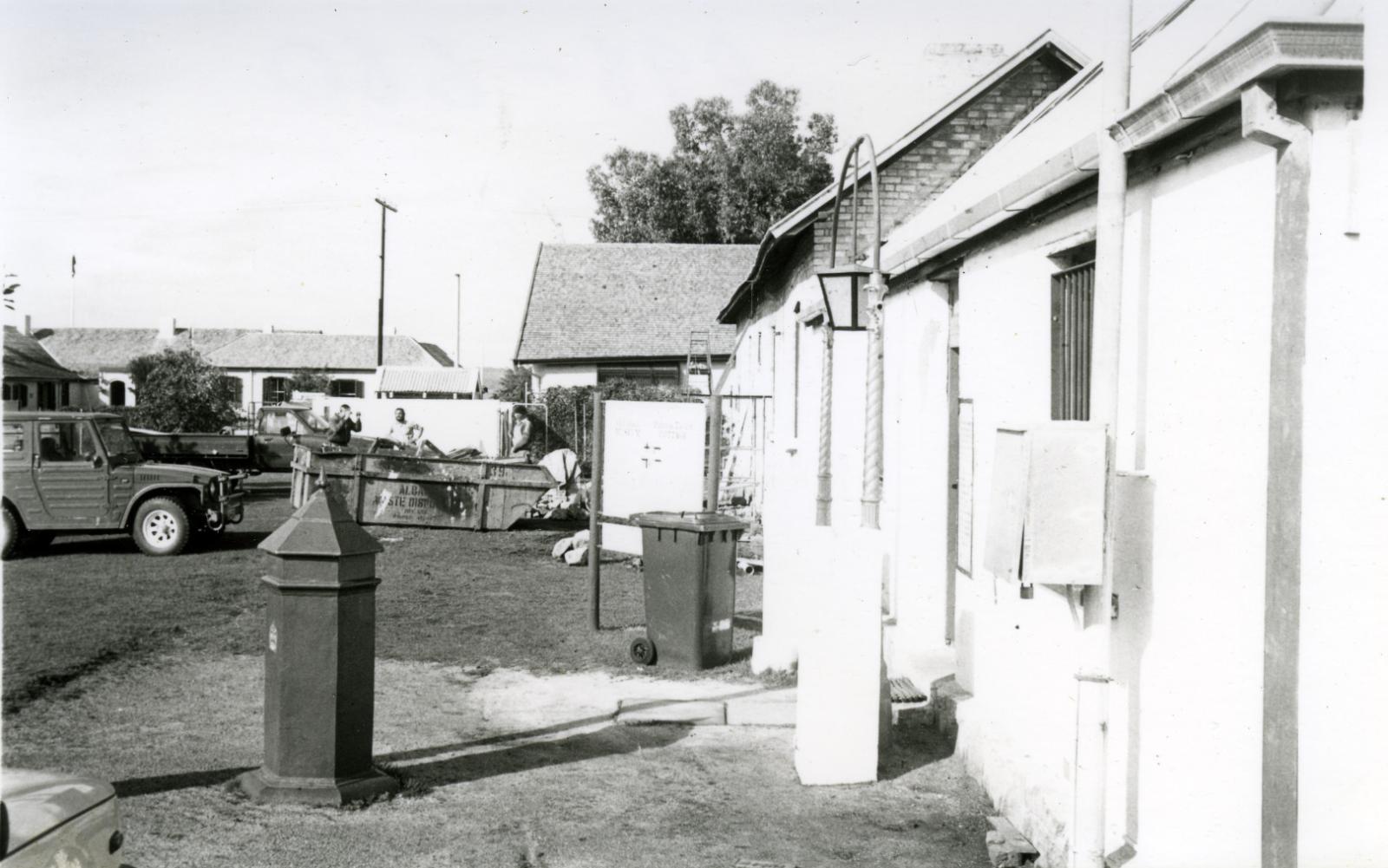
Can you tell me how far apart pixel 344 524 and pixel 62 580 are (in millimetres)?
8891

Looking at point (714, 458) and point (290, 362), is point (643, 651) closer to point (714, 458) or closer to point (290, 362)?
point (714, 458)

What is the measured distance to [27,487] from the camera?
1459 centimetres

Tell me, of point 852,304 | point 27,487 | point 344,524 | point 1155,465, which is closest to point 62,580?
point 27,487

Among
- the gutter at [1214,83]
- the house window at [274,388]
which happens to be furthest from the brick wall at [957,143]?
the house window at [274,388]

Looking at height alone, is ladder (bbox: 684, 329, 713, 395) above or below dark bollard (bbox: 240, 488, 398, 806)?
above

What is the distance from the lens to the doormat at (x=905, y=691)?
7.84m

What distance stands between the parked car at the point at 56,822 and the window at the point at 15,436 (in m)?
13.3

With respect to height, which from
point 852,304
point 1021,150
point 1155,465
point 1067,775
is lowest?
point 1067,775

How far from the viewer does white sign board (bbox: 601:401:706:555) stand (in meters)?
10.4

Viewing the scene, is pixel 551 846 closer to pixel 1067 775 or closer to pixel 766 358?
pixel 1067 775

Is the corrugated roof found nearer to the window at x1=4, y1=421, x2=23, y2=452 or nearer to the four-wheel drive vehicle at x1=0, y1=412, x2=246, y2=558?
the four-wheel drive vehicle at x1=0, y1=412, x2=246, y2=558

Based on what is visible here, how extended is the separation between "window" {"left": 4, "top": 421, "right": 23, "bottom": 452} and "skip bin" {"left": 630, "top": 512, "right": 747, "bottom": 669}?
9546 mm

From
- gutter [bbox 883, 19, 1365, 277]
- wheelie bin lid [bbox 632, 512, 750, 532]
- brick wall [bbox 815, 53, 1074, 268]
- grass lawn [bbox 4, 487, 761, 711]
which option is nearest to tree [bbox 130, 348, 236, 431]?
grass lawn [bbox 4, 487, 761, 711]

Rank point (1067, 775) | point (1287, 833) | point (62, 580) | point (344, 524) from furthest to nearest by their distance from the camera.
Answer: point (62, 580), point (344, 524), point (1067, 775), point (1287, 833)
